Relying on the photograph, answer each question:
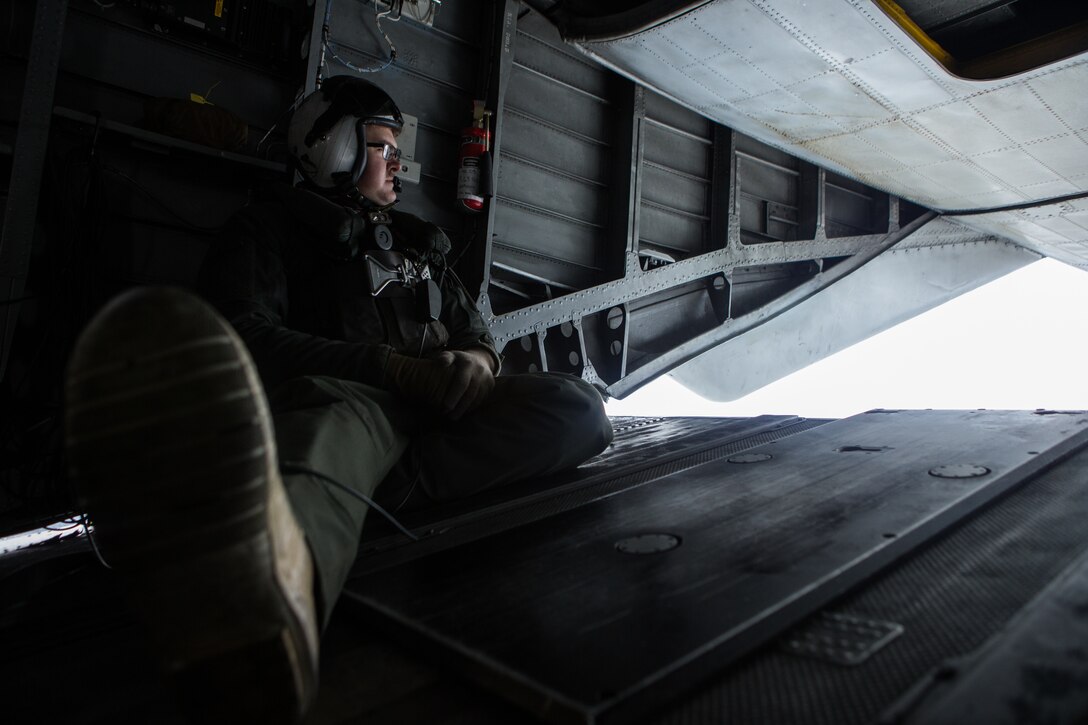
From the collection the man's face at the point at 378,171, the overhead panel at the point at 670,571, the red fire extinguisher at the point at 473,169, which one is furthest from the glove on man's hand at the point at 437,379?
the red fire extinguisher at the point at 473,169

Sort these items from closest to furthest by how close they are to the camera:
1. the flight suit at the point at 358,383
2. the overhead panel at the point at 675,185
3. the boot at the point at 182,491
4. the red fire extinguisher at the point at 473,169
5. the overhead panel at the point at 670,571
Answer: the boot at the point at 182,491
the overhead panel at the point at 670,571
the flight suit at the point at 358,383
the red fire extinguisher at the point at 473,169
the overhead panel at the point at 675,185

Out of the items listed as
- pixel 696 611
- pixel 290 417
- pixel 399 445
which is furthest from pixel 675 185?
pixel 696 611

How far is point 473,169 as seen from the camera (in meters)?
3.61

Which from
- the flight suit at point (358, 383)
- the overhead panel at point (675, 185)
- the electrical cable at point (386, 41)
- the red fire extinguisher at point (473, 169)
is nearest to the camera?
the flight suit at point (358, 383)

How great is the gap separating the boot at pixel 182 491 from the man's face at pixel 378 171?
66.7 inches

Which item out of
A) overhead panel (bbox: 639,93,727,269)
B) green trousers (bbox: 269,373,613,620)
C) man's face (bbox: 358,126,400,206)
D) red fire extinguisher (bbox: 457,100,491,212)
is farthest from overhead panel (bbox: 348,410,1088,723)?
overhead panel (bbox: 639,93,727,269)

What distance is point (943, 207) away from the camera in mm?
5602

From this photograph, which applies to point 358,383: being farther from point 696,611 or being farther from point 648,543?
point 696,611

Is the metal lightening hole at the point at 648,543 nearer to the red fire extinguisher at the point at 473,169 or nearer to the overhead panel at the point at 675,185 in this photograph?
the red fire extinguisher at the point at 473,169

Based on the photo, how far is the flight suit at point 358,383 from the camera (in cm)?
105

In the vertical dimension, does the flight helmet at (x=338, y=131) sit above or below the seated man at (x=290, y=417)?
above

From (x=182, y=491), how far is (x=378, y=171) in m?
1.81

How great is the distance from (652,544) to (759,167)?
491 cm

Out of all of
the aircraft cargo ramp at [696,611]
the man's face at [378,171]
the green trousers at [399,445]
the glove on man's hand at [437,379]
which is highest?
the man's face at [378,171]
